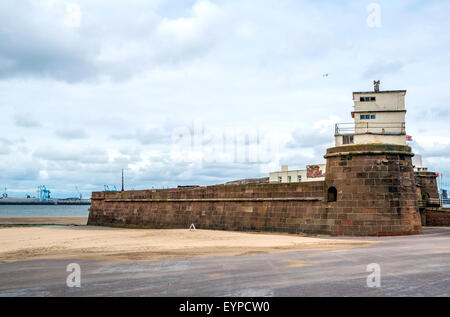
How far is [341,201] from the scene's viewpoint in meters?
17.0

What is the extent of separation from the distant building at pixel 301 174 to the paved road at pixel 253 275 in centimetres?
2070

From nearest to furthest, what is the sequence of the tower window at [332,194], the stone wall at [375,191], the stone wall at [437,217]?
the stone wall at [375,191] → the tower window at [332,194] → the stone wall at [437,217]

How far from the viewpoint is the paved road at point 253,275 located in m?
7.22

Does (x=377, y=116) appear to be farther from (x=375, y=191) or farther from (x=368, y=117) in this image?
(x=375, y=191)

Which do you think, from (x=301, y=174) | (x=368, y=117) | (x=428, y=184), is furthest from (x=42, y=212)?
(x=428, y=184)

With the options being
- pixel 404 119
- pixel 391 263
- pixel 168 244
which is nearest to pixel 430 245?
pixel 391 263

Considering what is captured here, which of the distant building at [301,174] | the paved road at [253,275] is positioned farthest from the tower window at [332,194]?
the distant building at [301,174]

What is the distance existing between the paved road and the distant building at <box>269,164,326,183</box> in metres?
20.7

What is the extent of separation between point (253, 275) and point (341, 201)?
9.45 m

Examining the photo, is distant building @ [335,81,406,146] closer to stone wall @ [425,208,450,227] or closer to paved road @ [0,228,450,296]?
stone wall @ [425,208,450,227]

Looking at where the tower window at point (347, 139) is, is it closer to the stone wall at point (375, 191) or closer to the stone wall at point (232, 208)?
the stone wall at point (232, 208)

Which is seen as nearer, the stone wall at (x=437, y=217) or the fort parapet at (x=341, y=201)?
the fort parapet at (x=341, y=201)
